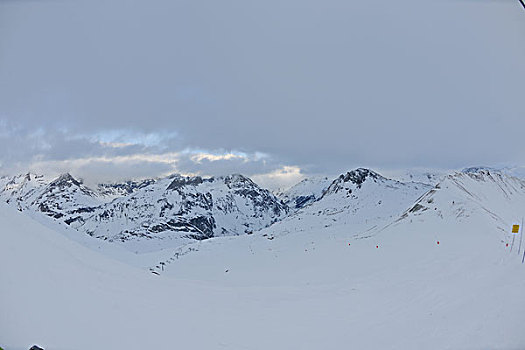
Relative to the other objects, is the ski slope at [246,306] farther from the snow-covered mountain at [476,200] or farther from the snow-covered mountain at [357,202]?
the snow-covered mountain at [357,202]

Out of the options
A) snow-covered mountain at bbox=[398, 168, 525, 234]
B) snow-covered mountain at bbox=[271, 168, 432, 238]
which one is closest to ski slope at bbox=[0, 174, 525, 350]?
snow-covered mountain at bbox=[398, 168, 525, 234]

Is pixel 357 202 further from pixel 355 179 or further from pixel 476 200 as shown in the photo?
pixel 476 200

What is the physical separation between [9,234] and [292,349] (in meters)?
10.00

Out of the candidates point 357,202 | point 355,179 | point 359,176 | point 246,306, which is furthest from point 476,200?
point 359,176

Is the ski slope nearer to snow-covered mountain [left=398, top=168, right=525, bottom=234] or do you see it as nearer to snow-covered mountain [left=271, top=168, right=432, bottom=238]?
snow-covered mountain [left=398, top=168, right=525, bottom=234]

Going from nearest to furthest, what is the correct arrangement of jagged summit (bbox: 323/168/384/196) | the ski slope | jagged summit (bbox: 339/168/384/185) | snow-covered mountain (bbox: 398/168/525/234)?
the ski slope → snow-covered mountain (bbox: 398/168/525/234) → jagged summit (bbox: 323/168/384/196) → jagged summit (bbox: 339/168/384/185)

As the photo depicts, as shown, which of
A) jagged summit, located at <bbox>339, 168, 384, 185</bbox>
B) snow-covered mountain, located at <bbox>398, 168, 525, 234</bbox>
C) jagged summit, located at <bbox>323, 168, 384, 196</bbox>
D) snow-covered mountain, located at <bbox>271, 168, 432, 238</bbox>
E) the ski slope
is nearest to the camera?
the ski slope

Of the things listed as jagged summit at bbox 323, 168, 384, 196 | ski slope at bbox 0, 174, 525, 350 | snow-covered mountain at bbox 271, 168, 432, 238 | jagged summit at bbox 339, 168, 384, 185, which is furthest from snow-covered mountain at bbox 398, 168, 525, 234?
jagged summit at bbox 339, 168, 384, 185

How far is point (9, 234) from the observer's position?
10625mm

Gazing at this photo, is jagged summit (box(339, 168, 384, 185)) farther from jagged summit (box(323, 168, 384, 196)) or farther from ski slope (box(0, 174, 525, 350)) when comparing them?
ski slope (box(0, 174, 525, 350))

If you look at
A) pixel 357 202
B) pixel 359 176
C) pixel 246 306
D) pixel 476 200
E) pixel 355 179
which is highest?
pixel 359 176

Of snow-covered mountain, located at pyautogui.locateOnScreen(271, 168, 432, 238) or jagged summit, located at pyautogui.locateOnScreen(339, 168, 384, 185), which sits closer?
snow-covered mountain, located at pyautogui.locateOnScreen(271, 168, 432, 238)

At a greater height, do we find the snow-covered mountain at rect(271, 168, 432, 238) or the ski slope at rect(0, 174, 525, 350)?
the snow-covered mountain at rect(271, 168, 432, 238)

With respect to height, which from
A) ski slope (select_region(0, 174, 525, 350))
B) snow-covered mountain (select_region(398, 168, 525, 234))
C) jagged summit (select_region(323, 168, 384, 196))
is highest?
jagged summit (select_region(323, 168, 384, 196))
